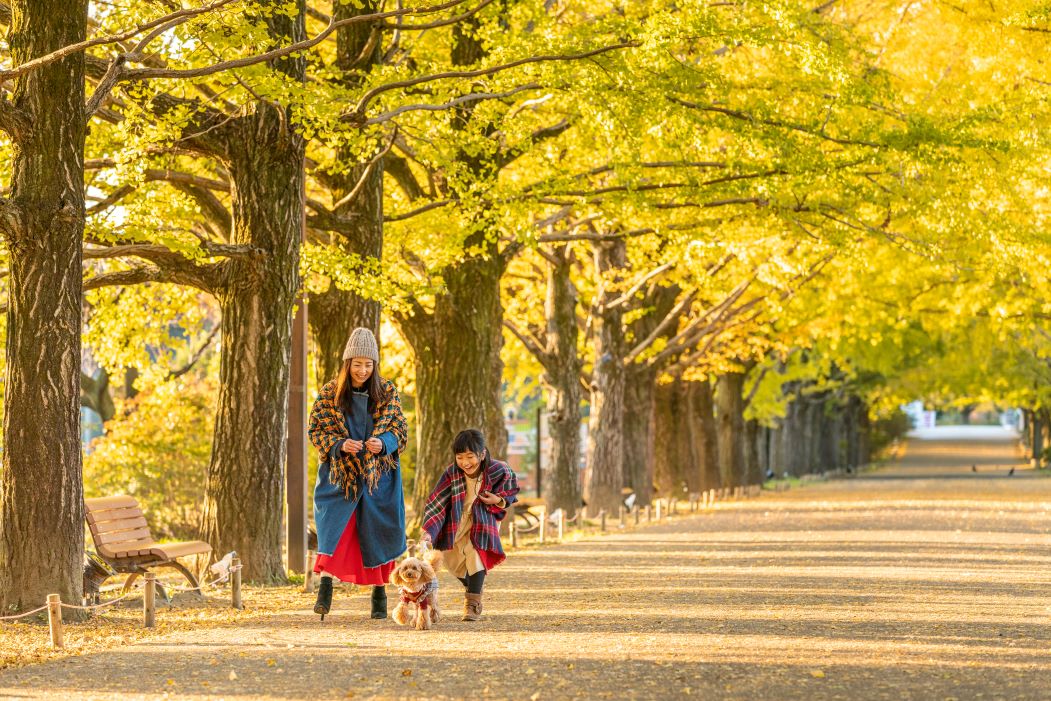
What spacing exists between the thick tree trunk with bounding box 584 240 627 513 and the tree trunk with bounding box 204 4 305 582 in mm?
13906

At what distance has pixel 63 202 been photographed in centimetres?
1090

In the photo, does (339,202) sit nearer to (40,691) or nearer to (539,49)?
(539,49)

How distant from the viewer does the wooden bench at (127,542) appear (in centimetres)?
1216

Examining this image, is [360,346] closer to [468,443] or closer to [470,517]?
[468,443]

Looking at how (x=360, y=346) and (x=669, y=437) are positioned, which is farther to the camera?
(x=669, y=437)

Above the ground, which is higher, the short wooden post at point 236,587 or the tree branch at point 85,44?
the tree branch at point 85,44

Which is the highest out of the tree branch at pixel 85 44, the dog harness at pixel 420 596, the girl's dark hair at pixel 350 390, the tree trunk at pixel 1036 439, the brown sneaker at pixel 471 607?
the tree branch at pixel 85 44

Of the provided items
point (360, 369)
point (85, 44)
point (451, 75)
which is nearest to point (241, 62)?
point (85, 44)

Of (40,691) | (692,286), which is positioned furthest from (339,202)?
(692,286)

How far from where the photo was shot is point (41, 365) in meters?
10.8

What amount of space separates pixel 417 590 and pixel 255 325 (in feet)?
14.8

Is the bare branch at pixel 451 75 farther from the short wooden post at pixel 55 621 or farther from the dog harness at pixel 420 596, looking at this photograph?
the short wooden post at pixel 55 621

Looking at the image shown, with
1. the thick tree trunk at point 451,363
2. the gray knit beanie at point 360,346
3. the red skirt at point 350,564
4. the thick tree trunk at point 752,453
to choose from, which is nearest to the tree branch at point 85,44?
the gray knit beanie at point 360,346

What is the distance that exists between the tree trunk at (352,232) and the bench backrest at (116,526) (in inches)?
176
